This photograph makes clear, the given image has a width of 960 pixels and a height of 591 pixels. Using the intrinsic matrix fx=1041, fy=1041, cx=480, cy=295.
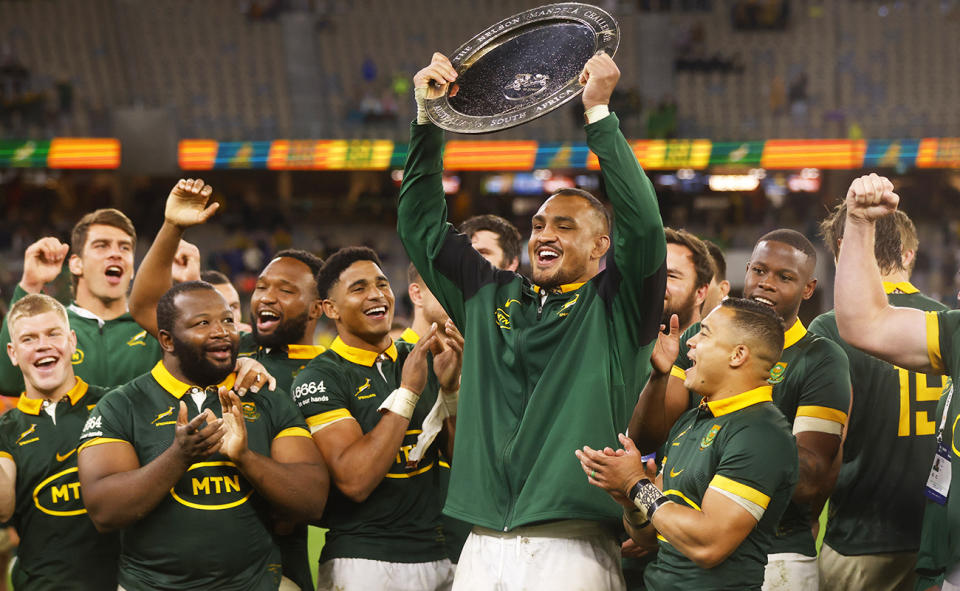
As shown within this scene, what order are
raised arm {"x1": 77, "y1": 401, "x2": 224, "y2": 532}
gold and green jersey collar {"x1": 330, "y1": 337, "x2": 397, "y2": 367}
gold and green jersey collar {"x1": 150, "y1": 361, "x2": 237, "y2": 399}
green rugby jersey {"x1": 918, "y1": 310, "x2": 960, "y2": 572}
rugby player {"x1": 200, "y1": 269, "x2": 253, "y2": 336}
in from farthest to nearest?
1. rugby player {"x1": 200, "y1": 269, "x2": 253, "y2": 336}
2. gold and green jersey collar {"x1": 330, "y1": 337, "x2": 397, "y2": 367}
3. gold and green jersey collar {"x1": 150, "y1": 361, "x2": 237, "y2": 399}
4. raised arm {"x1": 77, "y1": 401, "x2": 224, "y2": 532}
5. green rugby jersey {"x1": 918, "y1": 310, "x2": 960, "y2": 572}

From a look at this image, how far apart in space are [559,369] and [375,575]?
1360 mm

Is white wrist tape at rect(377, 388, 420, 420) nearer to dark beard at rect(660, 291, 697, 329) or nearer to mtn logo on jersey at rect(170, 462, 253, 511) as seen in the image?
mtn logo on jersey at rect(170, 462, 253, 511)

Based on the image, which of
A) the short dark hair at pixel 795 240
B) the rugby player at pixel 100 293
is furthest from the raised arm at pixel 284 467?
the short dark hair at pixel 795 240

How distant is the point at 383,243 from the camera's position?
21906mm

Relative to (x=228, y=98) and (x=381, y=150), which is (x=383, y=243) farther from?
(x=228, y=98)

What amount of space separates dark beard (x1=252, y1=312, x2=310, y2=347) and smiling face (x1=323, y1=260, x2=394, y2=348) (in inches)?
17.6

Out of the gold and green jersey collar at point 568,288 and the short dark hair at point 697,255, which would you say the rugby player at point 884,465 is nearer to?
the short dark hair at point 697,255

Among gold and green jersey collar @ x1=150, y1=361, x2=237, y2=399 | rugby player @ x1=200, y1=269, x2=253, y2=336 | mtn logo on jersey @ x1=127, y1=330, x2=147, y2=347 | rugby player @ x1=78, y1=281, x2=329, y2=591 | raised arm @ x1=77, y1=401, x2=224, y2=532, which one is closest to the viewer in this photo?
raised arm @ x1=77, y1=401, x2=224, y2=532

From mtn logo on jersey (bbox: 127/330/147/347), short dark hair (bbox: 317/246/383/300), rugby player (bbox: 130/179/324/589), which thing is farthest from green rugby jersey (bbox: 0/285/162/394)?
short dark hair (bbox: 317/246/383/300)

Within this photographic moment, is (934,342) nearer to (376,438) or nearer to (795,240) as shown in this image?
(795,240)

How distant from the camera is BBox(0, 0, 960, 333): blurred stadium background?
19641 mm

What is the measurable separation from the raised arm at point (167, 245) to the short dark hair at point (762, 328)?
231 centimetres

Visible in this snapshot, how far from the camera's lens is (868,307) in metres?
3.49

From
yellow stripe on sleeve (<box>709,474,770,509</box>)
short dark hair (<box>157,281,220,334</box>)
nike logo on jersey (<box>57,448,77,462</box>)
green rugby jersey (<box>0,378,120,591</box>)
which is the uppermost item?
short dark hair (<box>157,281,220,334</box>)
